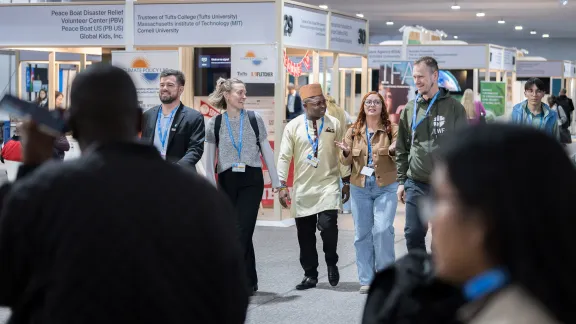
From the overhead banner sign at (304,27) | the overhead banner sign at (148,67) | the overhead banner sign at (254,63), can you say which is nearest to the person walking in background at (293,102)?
the overhead banner sign at (304,27)

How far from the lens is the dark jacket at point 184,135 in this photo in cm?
637

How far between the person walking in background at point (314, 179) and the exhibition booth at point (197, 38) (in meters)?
3.36

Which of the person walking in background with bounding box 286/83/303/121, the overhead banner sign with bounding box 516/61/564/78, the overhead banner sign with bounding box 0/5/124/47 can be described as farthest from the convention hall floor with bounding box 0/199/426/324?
the overhead banner sign with bounding box 516/61/564/78

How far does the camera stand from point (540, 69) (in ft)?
103

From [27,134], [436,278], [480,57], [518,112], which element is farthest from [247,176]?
[480,57]

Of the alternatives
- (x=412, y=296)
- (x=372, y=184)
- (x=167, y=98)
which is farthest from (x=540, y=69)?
(x=412, y=296)

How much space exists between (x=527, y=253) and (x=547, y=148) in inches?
5.9

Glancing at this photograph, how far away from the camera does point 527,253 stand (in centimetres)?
121

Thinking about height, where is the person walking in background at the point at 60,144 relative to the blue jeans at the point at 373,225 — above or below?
above

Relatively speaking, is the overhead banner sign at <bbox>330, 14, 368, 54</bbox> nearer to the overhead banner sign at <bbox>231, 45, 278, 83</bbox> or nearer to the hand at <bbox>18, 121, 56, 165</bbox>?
the overhead banner sign at <bbox>231, 45, 278, 83</bbox>

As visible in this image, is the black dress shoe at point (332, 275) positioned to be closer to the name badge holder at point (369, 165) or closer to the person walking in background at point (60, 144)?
the name badge holder at point (369, 165)

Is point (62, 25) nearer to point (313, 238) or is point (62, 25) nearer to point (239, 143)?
point (239, 143)

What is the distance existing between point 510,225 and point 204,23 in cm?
973

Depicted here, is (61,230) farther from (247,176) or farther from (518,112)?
→ (518,112)
